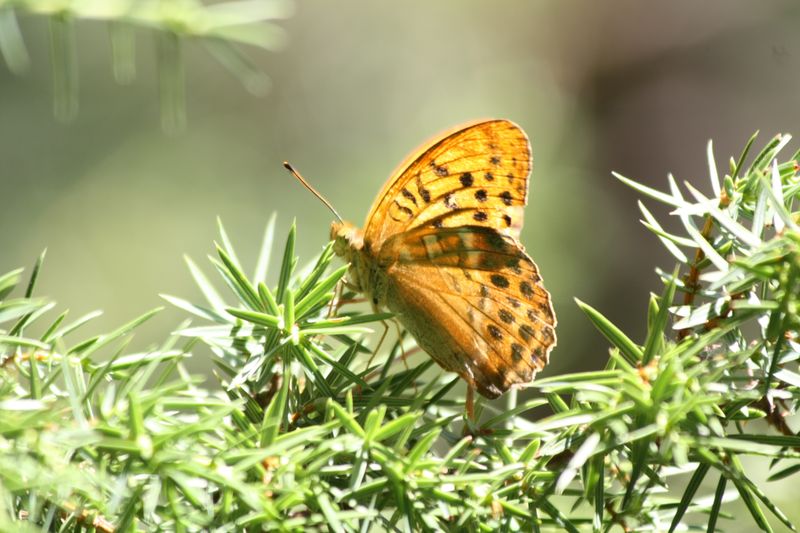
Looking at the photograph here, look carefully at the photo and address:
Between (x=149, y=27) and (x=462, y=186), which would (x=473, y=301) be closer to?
(x=462, y=186)

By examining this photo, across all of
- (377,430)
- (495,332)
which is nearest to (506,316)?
(495,332)

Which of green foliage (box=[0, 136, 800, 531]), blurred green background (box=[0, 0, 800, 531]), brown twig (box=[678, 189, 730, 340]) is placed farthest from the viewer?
blurred green background (box=[0, 0, 800, 531])

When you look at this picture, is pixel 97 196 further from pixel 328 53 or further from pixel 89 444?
pixel 89 444

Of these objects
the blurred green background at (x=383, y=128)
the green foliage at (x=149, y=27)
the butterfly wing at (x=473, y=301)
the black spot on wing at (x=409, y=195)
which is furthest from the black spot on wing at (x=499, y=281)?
the blurred green background at (x=383, y=128)

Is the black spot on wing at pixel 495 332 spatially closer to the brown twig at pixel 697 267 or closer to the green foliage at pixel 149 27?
the brown twig at pixel 697 267

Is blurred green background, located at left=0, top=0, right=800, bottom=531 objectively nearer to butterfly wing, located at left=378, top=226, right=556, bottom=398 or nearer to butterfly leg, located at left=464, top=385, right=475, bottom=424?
butterfly wing, located at left=378, top=226, right=556, bottom=398

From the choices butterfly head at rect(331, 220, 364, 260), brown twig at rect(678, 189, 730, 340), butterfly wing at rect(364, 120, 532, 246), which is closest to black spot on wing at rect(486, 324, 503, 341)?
butterfly wing at rect(364, 120, 532, 246)
